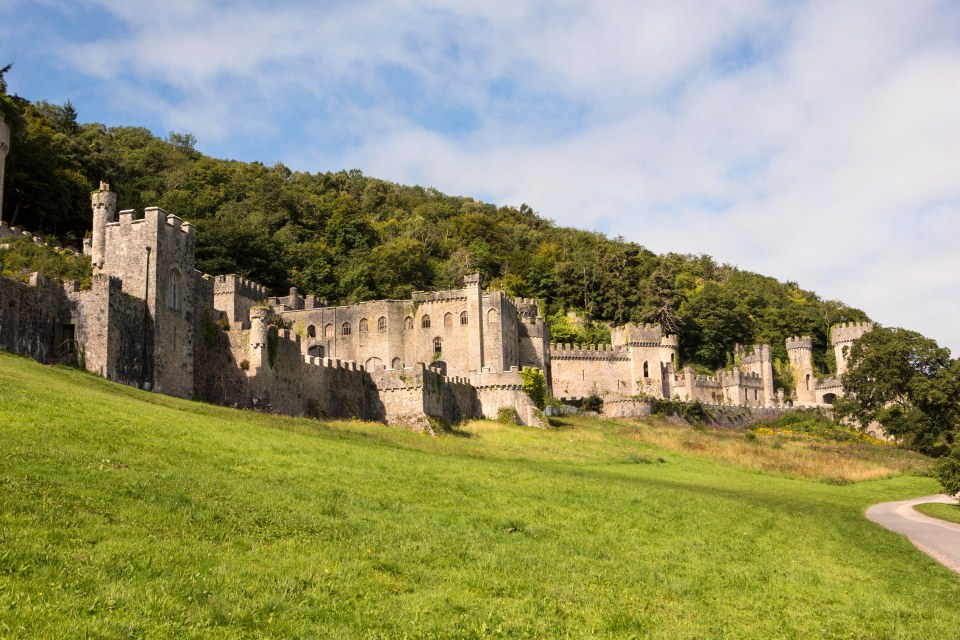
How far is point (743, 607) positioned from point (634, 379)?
61.1 m

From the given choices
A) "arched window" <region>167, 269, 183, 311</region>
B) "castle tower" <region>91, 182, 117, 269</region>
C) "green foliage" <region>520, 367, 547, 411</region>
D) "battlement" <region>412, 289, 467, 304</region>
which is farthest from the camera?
"battlement" <region>412, 289, 467, 304</region>

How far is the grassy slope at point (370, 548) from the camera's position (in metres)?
10.2

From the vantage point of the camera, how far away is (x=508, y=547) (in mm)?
15328

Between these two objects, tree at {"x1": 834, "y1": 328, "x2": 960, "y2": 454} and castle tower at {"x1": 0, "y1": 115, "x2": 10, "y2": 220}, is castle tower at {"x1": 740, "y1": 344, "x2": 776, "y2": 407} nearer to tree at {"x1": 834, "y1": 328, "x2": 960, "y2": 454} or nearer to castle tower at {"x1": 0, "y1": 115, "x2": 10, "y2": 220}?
tree at {"x1": 834, "y1": 328, "x2": 960, "y2": 454}

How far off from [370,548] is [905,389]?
58.1m

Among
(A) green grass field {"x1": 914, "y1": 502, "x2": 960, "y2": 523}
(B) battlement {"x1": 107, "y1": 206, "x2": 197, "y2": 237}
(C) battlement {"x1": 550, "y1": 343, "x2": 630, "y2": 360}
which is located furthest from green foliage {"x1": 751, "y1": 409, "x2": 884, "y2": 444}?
(B) battlement {"x1": 107, "y1": 206, "x2": 197, "y2": 237}

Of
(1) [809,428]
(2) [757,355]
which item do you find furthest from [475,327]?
(2) [757,355]

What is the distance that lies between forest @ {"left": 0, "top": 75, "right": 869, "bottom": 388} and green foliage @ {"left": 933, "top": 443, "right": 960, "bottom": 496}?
47224 millimetres

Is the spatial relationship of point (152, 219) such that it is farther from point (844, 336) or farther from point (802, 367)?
point (844, 336)

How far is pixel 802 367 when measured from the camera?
3410 inches

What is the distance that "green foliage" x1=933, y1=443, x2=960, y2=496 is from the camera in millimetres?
30609

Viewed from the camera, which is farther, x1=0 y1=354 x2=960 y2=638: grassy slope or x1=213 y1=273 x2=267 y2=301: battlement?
x1=213 y1=273 x2=267 y2=301: battlement

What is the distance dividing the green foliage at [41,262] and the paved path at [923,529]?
92.2ft

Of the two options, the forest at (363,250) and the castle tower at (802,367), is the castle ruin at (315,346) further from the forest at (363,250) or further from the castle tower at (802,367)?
the forest at (363,250)
